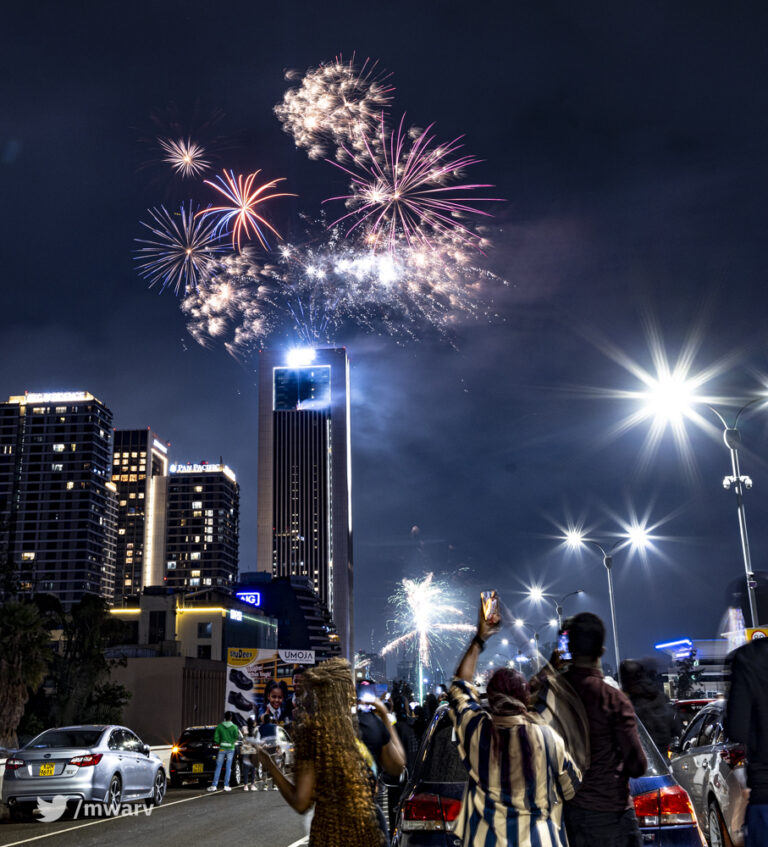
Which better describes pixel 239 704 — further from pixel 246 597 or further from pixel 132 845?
pixel 246 597

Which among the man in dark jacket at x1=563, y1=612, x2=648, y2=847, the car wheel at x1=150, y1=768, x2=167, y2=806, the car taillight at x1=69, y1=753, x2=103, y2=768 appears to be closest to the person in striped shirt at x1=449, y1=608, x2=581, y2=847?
Answer: the man in dark jacket at x1=563, y1=612, x2=648, y2=847

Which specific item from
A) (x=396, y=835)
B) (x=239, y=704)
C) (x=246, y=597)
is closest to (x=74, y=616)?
(x=239, y=704)

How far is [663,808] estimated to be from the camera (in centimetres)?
554

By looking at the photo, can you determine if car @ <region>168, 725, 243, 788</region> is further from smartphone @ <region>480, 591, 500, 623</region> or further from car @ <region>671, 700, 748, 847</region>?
smartphone @ <region>480, 591, 500, 623</region>

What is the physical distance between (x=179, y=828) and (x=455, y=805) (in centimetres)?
926

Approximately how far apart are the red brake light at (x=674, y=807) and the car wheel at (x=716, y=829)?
267cm

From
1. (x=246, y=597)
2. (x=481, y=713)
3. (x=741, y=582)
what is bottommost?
(x=481, y=713)

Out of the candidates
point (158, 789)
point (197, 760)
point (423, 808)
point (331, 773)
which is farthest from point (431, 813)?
point (197, 760)

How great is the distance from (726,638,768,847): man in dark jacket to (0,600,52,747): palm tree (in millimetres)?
40352

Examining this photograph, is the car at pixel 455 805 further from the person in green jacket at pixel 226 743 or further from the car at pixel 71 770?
the person in green jacket at pixel 226 743

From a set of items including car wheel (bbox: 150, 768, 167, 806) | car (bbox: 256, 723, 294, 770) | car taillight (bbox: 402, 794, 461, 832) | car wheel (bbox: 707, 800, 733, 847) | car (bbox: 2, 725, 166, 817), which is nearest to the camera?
car (bbox: 256, 723, 294, 770)

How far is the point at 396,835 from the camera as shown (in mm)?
5855

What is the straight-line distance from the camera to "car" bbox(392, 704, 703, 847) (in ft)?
18.1

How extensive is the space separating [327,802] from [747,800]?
2.16 metres
